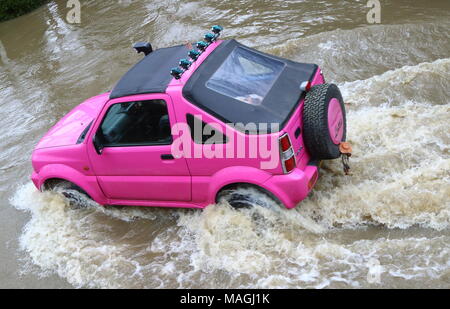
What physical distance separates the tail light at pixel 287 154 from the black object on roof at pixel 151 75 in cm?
131

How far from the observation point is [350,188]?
483 centimetres

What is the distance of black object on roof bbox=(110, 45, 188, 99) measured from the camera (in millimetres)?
4551

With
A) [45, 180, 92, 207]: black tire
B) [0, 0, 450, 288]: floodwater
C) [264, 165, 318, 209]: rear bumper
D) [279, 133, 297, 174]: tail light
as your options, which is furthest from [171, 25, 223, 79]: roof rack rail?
[45, 180, 92, 207]: black tire

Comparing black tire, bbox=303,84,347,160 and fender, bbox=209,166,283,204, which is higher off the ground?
black tire, bbox=303,84,347,160

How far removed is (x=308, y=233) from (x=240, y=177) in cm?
95

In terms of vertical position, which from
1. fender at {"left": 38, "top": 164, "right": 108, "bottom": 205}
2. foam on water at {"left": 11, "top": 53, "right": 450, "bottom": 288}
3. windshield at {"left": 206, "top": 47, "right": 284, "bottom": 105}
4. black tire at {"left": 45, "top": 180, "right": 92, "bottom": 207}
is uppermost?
windshield at {"left": 206, "top": 47, "right": 284, "bottom": 105}

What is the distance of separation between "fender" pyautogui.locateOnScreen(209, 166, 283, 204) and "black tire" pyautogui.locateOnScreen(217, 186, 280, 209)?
0.12 meters

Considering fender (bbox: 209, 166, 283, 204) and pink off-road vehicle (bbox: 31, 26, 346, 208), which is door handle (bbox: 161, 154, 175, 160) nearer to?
pink off-road vehicle (bbox: 31, 26, 346, 208)

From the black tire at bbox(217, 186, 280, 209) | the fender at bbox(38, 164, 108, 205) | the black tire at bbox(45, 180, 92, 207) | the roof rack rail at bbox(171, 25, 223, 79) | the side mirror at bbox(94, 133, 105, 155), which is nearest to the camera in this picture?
the roof rack rail at bbox(171, 25, 223, 79)

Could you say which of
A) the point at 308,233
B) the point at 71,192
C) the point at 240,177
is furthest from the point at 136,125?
the point at 308,233

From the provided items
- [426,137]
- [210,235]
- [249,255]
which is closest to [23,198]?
[210,235]

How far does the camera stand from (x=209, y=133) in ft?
14.3

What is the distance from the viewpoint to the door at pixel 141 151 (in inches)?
181
